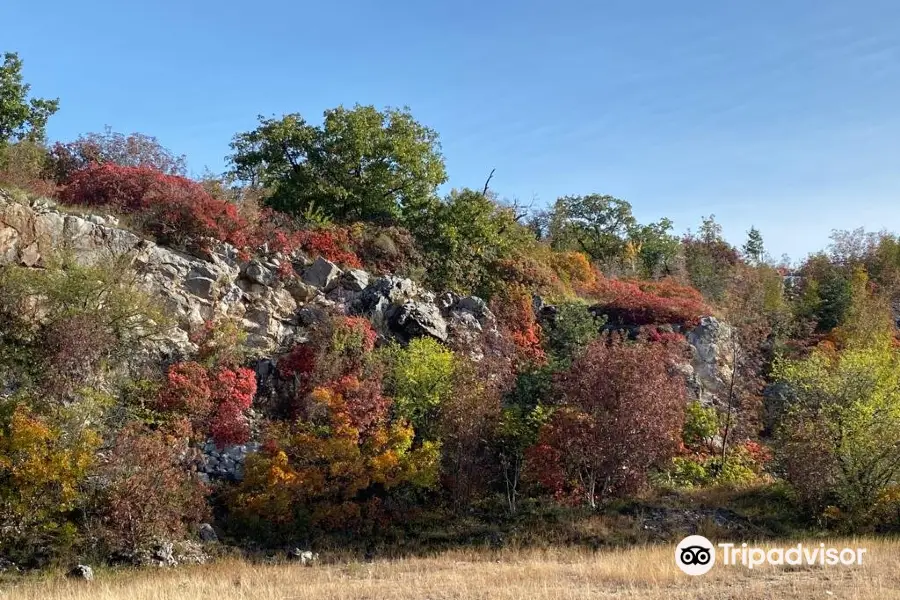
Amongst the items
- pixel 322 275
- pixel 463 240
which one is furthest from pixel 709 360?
pixel 322 275

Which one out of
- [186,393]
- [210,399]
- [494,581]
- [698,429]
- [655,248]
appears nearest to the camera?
[494,581]

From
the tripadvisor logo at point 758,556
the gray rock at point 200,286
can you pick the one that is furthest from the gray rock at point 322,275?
the tripadvisor logo at point 758,556

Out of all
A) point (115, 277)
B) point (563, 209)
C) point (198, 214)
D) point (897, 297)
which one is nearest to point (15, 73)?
point (198, 214)

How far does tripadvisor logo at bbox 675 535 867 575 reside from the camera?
13.1m

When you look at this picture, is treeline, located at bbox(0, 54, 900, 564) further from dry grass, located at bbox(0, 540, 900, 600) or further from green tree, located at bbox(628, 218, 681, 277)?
green tree, located at bbox(628, 218, 681, 277)

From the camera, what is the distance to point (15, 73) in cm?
2217

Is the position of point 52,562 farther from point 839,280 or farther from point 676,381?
point 839,280

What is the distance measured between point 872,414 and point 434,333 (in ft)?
43.0

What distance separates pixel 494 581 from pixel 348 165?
2156 cm

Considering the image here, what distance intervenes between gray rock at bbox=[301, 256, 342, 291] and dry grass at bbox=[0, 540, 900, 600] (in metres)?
12.0

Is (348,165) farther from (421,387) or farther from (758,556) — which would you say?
(758,556)

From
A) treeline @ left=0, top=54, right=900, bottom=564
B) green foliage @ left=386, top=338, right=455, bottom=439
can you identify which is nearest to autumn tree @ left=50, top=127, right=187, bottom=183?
treeline @ left=0, top=54, right=900, bottom=564

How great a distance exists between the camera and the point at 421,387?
61.3 ft

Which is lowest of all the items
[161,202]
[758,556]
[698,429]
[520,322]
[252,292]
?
[758,556]
